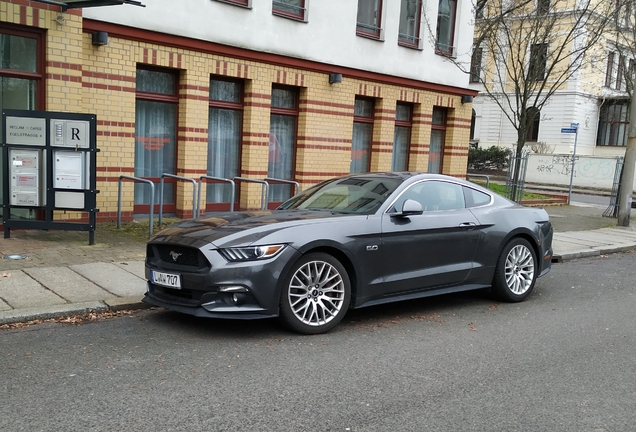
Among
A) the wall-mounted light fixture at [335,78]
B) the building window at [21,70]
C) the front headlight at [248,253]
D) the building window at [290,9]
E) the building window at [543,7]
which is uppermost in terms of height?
the building window at [543,7]

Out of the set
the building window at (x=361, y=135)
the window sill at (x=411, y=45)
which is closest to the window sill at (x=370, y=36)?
the window sill at (x=411, y=45)

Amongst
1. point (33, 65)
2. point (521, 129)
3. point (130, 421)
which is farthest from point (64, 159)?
point (521, 129)

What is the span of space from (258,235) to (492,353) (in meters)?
2.27

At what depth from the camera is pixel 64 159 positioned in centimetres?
940

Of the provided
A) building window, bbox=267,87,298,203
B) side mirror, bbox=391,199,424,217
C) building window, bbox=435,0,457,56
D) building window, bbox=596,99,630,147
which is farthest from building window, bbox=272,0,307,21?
building window, bbox=596,99,630,147

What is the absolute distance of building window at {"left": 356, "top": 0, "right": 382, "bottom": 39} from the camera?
1602 centimetres

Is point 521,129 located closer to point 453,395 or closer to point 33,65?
point 33,65

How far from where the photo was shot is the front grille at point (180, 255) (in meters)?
5.73

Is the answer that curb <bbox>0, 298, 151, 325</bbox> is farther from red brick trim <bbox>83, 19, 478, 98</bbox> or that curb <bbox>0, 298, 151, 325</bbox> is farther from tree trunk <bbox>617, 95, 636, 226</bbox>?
tree trunk <bbox>617, 95, 636, 226</bbox>

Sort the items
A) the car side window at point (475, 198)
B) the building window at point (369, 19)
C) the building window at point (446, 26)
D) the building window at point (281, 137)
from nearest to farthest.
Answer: the car side window at point (475, 198), the building window at point (281, 137), the building window at point (369, 19), the building window at point (446, 26)

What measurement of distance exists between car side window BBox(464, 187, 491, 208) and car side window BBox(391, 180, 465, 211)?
86mm

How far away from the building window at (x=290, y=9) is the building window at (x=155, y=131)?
2.88 m

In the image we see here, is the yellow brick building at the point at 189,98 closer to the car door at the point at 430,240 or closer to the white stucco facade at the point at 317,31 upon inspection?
the white stucco facade at the point at 317,31

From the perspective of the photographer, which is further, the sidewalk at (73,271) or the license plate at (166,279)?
the sidewalk at (73,271)
